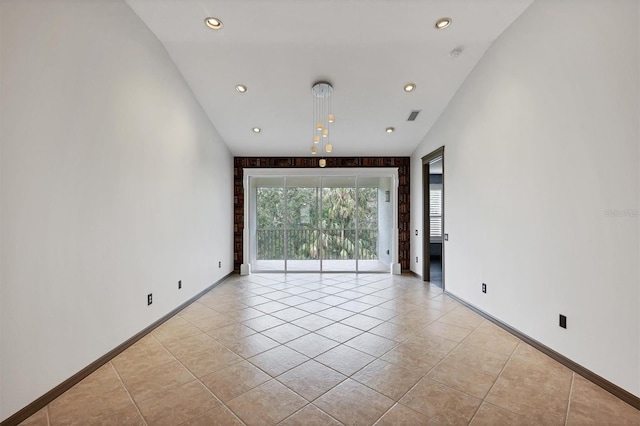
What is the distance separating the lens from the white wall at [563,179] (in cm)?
192

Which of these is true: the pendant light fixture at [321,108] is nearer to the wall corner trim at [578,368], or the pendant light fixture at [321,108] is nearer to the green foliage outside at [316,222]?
the green foliage outside at [316,222]

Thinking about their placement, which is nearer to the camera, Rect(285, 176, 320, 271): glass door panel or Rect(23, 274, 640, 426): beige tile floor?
Rect(23, 274, 640, 426): beige tile floor

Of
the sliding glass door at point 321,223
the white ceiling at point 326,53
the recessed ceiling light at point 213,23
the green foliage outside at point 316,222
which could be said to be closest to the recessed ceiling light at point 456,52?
the white ceiling at point 326,53

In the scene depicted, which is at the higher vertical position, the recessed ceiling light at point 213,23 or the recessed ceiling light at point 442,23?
the recessed ceiling light at point 213,23

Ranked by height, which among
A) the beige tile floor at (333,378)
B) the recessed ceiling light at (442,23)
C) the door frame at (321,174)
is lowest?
the beige tile floor at (333,378)

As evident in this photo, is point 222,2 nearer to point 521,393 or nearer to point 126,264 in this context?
point 126,264

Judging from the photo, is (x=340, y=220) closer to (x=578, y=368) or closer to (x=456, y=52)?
(x=456, y=52)

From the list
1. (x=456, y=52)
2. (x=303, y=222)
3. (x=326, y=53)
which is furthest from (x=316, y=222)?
(x=456, y=52)

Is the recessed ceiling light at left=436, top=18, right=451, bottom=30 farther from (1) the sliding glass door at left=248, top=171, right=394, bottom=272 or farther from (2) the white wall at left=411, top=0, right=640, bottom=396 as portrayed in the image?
(1) the sliding glass door at left=248, top=171, right=394, bottom=272

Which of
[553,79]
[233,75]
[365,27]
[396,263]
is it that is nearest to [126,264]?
[233,75]

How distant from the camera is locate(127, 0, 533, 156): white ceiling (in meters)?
2.74

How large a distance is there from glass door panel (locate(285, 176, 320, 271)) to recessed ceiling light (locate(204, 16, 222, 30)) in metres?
3.58

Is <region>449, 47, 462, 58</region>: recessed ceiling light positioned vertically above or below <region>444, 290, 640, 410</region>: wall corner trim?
above

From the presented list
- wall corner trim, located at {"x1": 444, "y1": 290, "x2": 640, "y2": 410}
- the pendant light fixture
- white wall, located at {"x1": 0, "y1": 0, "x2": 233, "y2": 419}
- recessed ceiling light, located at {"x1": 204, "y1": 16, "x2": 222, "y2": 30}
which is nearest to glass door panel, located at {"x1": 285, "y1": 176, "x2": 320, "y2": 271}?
the pendant light fixture
